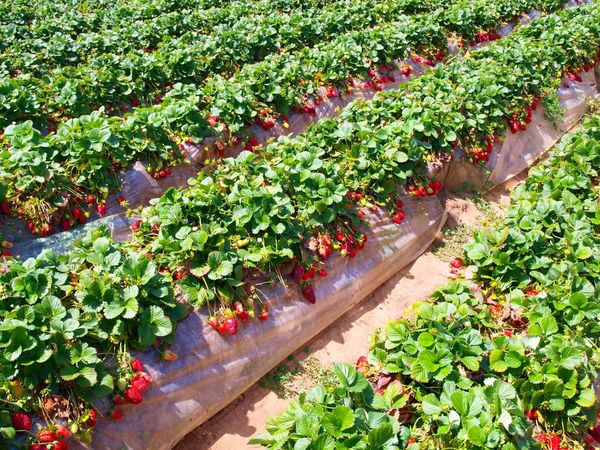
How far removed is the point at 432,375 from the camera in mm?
3211

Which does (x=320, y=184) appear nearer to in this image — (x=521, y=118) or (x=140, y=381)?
(x=140, y=381)

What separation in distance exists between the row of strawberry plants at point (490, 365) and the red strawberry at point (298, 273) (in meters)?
0.83

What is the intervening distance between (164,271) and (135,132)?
7.03 ft

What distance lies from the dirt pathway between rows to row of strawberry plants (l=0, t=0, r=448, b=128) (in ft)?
13.4

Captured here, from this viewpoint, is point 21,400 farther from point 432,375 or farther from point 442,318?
point 442,318

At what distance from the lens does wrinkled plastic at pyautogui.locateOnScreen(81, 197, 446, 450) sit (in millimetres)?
3271

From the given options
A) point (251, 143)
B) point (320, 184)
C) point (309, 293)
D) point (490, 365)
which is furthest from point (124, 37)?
point (490, 365)

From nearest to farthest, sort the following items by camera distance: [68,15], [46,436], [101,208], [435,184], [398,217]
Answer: [46,436] → [101,208] → [398,217] → [435,184] → [68,15]

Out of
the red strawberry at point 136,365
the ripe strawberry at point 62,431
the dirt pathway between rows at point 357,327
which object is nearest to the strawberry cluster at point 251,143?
the dirt pathway between rows at point 357,327

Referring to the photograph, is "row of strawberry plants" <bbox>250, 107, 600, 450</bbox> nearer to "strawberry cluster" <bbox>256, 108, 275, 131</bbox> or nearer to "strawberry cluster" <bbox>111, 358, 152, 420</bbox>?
"strawberry cluster" <bbox>111, 358, 152, 420</bbox>

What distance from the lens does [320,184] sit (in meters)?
4.46

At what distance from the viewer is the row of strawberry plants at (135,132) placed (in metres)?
4.68

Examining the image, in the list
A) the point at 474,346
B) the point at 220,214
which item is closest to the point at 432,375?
the point at 474,346

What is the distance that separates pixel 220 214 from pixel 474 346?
86.4 inches
